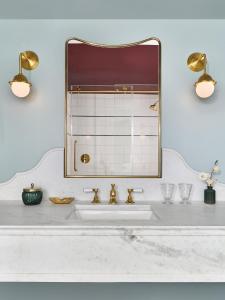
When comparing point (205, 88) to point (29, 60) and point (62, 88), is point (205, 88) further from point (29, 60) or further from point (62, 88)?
point (29, 60)

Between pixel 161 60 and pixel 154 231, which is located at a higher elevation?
pixel 161 60

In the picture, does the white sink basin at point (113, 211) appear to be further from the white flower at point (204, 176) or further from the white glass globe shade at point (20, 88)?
the white glass globe shade at point (20, 88)

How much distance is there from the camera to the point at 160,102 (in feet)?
6.85

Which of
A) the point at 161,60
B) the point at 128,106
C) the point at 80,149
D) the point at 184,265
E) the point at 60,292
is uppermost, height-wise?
the point at 161,60

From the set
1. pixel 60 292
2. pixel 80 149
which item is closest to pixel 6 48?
pixel 80 149

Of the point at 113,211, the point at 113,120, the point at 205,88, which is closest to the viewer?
the point at 113,211

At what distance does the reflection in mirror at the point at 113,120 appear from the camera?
2078 millimetres

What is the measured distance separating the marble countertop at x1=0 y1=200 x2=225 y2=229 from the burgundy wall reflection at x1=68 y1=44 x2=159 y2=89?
0.86m

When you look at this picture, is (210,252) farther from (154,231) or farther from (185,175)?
(185,175)

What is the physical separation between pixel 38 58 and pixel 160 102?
896 mm

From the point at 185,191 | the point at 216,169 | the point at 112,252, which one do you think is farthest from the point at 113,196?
the point at 216,169

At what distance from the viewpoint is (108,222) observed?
1.50 m

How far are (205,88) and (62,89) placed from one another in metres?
0.96

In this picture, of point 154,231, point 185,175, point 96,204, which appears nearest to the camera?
point 154,231
